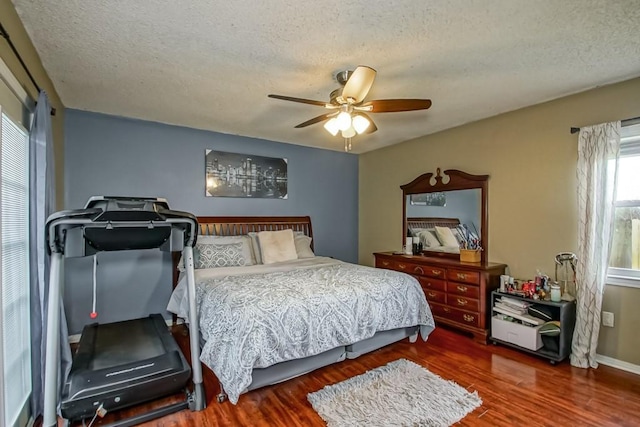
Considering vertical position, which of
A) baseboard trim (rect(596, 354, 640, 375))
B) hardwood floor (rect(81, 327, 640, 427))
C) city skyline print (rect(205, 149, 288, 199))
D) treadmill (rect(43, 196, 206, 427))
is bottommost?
hardwood floor (rect(81, 327, 640, 427))

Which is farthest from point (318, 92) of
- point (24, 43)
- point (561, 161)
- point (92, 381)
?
point (92, 381)

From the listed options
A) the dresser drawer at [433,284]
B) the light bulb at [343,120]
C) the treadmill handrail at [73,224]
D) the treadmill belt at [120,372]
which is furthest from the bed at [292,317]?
the light bulb at [343,120]

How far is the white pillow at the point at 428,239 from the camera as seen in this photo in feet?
14.2

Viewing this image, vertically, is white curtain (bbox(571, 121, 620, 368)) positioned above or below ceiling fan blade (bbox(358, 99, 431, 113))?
below

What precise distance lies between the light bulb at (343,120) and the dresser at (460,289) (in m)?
2.21

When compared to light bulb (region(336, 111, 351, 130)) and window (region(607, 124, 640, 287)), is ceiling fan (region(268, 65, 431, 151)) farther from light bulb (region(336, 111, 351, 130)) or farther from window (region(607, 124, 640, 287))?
window (region(607, 124, 640, 287))

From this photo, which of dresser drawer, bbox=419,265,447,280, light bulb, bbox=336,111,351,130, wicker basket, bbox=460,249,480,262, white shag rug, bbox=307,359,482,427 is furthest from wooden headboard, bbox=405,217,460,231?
light bulb, bbox=336,111,351,130

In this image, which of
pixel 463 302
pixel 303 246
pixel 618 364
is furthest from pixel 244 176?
pixel 618 364

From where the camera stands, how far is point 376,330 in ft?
9.07

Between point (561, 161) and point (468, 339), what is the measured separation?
2.09m

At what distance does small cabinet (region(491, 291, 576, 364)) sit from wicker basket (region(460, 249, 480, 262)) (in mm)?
548

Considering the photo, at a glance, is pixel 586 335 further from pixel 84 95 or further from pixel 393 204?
pixel 84 95

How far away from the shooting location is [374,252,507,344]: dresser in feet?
10.9

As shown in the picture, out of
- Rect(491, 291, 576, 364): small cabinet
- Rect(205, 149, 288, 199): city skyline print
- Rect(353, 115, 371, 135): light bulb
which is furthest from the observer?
Rect(205, 149, 288, 199): city skyline print
